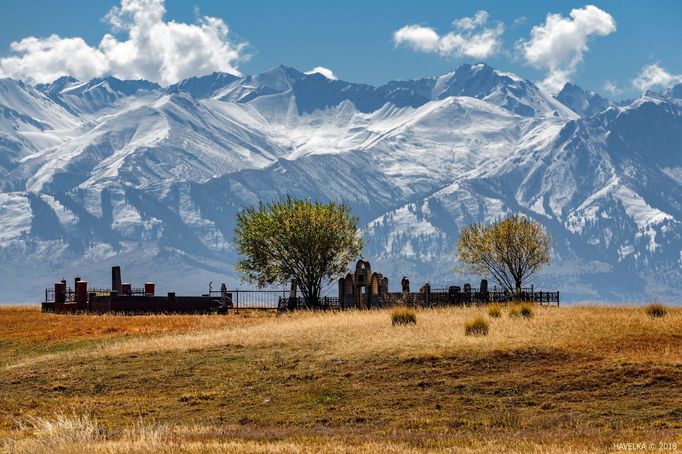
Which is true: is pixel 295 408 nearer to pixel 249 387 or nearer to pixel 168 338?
pixel 249 387

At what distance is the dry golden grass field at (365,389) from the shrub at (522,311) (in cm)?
49

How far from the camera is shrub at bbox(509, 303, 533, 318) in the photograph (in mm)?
51831

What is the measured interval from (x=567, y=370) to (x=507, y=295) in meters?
43.7

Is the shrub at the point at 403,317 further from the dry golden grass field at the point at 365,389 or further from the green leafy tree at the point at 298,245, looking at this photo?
the green leafy tree at the point at 298,245

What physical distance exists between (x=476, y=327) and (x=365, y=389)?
11.3 m

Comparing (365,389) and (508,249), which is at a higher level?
(508,249)

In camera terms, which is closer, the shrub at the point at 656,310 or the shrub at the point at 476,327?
the shrub at the point at 476,327

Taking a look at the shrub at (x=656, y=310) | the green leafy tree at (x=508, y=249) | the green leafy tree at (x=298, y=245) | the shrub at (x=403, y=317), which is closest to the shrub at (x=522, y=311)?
the shrub at (x=403, y=317)

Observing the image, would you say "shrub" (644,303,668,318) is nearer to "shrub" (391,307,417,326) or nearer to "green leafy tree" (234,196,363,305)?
"shrub" (391,307,417,326)

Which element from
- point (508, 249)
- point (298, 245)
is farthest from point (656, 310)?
point (298, 245)

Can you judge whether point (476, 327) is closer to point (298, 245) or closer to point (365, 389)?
point (365, 389)

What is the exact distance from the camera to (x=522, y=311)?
5250 cm

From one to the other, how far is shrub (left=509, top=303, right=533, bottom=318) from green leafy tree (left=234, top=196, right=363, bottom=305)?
111ft

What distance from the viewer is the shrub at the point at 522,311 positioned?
170 ft
